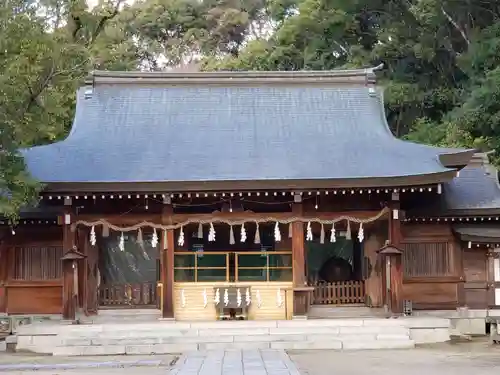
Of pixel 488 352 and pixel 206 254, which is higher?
pixel 206 254

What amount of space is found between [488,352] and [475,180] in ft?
19.1

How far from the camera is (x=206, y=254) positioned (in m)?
15.9

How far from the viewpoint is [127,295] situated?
16625mm

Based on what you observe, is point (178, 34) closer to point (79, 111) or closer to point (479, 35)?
point (479, 35)

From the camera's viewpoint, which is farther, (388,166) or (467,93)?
(467,93)

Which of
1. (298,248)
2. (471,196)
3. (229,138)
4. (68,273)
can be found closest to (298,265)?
(298,248)

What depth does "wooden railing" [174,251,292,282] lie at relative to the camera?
15.7m

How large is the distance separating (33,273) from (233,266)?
481cm

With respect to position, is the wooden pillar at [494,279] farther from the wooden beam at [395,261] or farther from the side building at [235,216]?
the wooden beam at [395,261]

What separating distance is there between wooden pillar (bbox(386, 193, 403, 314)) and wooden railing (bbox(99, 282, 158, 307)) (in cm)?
560

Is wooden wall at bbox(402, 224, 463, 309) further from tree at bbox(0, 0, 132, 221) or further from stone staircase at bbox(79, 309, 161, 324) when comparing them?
tree at bbox(0, 0, 132, 221)

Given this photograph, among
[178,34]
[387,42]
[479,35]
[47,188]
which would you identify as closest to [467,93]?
[479,35]

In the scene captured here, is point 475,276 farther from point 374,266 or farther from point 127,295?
point 127,295

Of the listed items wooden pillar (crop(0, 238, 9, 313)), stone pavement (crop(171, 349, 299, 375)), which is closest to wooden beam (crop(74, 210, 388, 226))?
wooden pillar (crop(0, 238, 9, 313))
